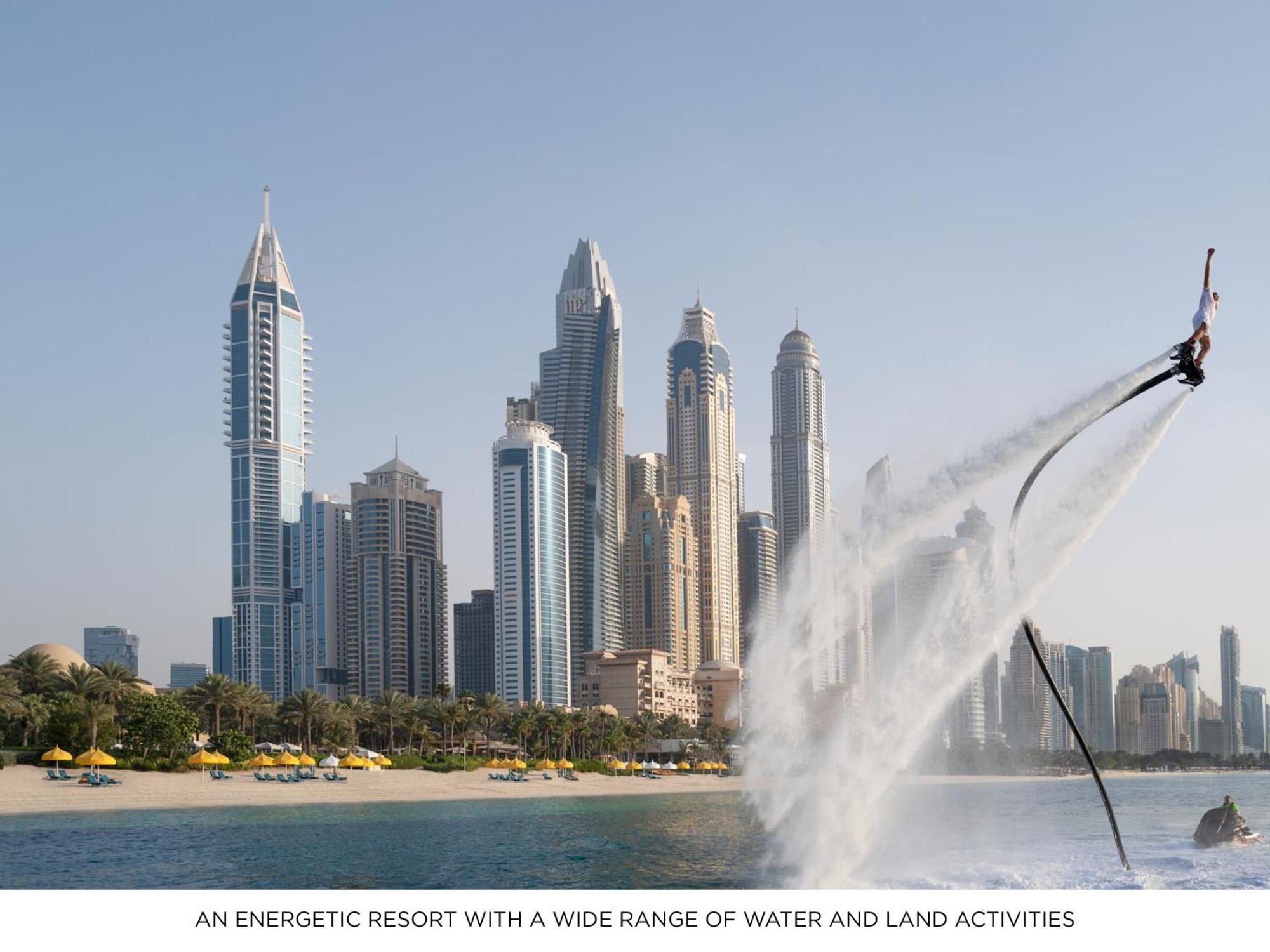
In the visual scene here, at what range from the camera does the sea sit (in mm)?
43281

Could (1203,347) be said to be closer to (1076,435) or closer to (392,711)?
(1076,435)

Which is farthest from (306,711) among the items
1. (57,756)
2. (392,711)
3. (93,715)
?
(57,756)

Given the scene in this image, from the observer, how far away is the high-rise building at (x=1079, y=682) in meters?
157

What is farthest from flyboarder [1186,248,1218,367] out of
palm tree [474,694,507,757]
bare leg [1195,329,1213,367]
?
palm tree [474,694,507,757]

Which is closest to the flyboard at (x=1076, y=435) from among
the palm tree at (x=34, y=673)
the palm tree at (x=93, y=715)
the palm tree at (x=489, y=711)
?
the palm tree at (x=93, y=715)

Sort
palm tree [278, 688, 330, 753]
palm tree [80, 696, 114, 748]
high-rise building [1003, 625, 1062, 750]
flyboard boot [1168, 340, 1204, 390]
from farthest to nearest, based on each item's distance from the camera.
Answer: palm tree [278, 688, 330, 753] < palm tree [80, 696, 114, 748] < high-rise building [1003, 625, 1062, 750] < flyboard boot [1168, 340, 1204, 390]

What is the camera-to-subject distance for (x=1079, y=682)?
17312 cm

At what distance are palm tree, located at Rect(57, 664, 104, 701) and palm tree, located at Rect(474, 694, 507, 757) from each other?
57948 millimetres

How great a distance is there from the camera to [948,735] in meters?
84.6

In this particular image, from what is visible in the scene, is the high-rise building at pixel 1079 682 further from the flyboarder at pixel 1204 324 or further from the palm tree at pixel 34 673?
the flyboarder at pixel 1204 324

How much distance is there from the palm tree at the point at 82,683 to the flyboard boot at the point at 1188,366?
307ft

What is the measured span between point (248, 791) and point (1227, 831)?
209ft

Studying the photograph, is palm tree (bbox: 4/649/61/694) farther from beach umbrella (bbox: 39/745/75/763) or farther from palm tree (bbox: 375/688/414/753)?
palm tree (bbox: 375/688/414/753)
